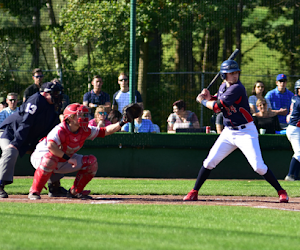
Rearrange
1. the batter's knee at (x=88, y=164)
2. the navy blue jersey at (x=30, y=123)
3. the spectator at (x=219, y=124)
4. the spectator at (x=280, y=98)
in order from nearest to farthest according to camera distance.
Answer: the batter's knee at (x=88, y=164)
the navy blue jersey at (x=30, y=123)
the spectator at (x=219, y=124)
the spectator at (x=280, y=98)

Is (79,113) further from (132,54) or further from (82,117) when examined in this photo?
(132,54)

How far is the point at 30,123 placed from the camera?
23.4 ft

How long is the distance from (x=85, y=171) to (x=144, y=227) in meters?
2.46

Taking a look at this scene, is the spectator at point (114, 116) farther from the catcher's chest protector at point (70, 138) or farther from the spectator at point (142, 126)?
the catcher's chest protector at point (70, 138)

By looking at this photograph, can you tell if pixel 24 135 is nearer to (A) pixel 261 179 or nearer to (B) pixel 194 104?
(A) pixel 261 179

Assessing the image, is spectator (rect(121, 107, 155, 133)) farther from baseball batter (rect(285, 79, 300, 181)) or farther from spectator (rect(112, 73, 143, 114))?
baseball batter (rect(285, 79, 300, 181))

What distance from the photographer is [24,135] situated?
7078 millimetres

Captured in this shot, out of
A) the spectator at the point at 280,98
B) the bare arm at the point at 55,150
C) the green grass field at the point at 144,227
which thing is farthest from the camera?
the spectator at the point at 280,98

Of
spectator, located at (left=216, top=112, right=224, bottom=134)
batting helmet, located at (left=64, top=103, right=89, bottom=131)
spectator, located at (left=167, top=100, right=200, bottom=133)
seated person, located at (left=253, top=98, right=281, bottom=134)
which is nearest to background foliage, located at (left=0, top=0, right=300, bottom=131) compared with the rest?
spectator, located at (left=167, top=100, right=200, bottom=133)

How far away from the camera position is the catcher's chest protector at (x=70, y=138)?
669 centimetres

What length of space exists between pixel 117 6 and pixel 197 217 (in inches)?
487

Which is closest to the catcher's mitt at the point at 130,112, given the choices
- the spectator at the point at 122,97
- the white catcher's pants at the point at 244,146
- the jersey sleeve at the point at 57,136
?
the jersey sleeve at the point at 57,136

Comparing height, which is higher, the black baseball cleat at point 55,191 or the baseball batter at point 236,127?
the baseball batter at point 236,127

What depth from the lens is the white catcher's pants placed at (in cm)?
670
